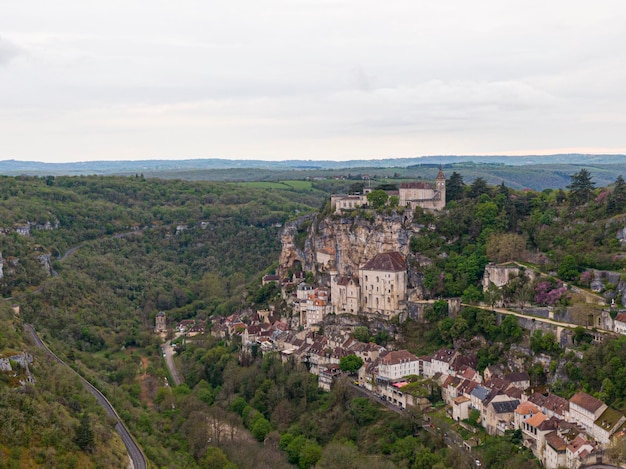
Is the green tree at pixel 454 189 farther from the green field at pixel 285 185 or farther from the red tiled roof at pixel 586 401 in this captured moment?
the green field at pixel 285 185

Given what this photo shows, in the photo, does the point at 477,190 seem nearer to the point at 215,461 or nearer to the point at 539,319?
the point at 539,319

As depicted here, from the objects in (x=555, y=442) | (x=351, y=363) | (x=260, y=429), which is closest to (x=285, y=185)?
(x=351, y=363)

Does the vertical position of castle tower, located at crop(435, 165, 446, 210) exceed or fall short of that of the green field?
it exceeds it

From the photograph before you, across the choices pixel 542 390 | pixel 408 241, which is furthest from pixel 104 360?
pixel 542 390

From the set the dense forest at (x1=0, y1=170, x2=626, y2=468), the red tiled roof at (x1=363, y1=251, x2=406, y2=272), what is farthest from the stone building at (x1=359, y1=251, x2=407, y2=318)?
the dense forest at (x1=0, y1=170, x2=626, y2=468)

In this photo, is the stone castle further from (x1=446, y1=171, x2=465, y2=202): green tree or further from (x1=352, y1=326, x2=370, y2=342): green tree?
(x1=352, y1=326, x2=370, y2=342): green tree

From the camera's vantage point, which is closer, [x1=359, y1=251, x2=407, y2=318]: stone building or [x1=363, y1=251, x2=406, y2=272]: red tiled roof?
[x1=359, y1=251, x2=407, y2=318]: stone building

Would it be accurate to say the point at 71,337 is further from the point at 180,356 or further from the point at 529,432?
the point at 529,432
